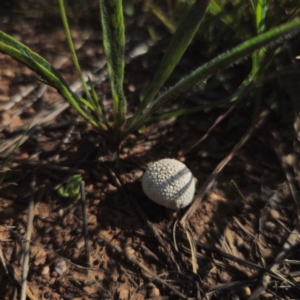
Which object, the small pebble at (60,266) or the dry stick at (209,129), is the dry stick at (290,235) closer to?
the dry stick at (209,129)

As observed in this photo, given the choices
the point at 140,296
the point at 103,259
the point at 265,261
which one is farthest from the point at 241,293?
the point at 103,259

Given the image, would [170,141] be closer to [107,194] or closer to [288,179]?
[107,194]

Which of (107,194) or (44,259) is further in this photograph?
(107,194)

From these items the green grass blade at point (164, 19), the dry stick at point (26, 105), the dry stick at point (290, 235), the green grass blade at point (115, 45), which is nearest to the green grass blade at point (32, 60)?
the green grass blade at point (115, 45)

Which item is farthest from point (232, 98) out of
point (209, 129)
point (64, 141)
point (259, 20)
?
point (64, 141)

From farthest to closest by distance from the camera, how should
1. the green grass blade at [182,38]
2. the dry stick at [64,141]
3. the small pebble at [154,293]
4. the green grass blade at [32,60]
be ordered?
the dry stick at [64,141] < the small pebble at [154,293] < the green grass blade at [182,38] < the green grass blade at [32,60]

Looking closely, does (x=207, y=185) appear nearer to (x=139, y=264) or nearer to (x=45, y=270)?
(x=139, y=264)
